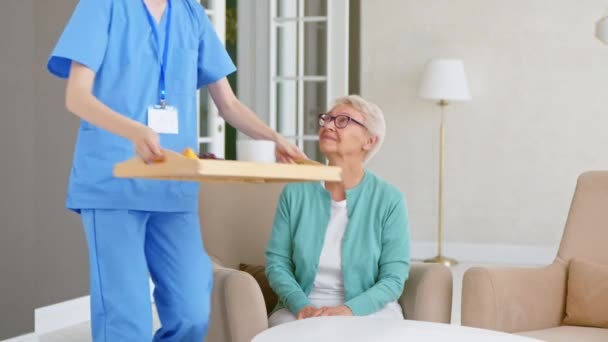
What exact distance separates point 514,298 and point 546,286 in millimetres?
204

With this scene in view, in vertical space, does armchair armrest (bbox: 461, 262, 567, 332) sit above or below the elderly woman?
below

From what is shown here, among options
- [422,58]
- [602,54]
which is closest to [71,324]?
[422,58]

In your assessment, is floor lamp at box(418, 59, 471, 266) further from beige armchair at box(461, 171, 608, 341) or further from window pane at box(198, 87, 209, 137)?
beige armchair at box(461, 171, 608, 341)

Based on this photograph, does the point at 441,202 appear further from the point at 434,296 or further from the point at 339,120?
the point at 434,296

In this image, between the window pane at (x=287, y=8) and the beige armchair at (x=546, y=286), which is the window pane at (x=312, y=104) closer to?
the window pane at (x=287, y=8)

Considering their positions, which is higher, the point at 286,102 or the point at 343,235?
the point at 286,102

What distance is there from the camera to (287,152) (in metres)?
2.36

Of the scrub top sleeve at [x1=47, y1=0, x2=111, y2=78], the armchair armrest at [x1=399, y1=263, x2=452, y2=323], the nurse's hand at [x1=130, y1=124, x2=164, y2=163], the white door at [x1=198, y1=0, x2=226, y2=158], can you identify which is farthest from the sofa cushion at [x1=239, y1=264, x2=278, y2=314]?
the white door at [x1=198, y1=0, x2=226, y2=158]

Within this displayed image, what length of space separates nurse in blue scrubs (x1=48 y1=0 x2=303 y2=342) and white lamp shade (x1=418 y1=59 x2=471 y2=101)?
541 centimetres

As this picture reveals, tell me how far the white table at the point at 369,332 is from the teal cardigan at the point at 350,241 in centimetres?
50

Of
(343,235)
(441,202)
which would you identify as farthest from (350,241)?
(441,202)

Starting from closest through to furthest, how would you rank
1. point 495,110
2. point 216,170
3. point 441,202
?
point 216,170 < point 441,202 < point 495,110

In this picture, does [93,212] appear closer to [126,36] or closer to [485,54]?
[126,36]

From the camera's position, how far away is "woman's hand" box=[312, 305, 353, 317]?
2791 millimetres
